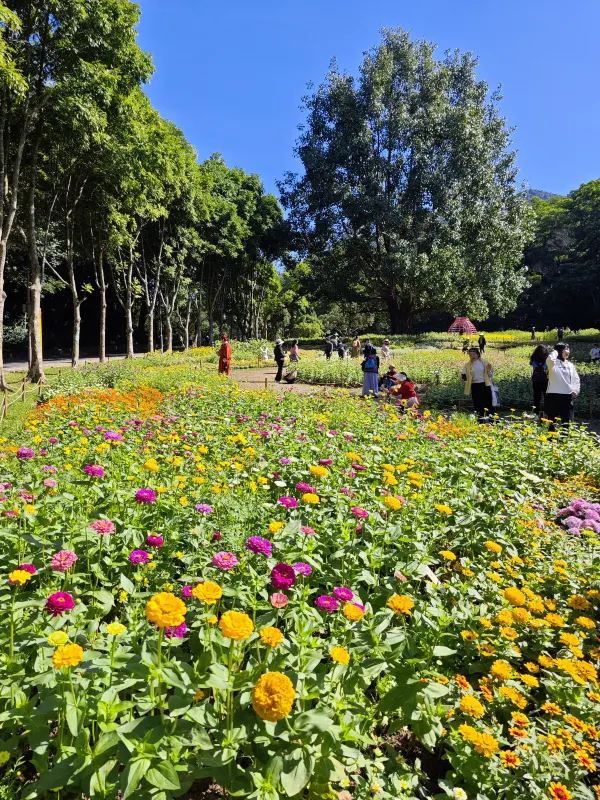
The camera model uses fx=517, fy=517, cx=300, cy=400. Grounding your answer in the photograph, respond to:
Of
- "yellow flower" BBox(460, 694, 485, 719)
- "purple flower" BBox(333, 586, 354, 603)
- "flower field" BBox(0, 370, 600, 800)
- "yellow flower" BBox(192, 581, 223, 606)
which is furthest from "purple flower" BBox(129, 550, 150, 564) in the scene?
"yellow flower" BBox(460, 694, 485, 719)

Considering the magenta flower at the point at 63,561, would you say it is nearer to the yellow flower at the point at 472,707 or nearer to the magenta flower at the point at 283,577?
the magenta flower at the point at 283,577

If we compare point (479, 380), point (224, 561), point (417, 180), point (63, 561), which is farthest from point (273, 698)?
point (417, 180)

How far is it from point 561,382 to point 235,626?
301 inches

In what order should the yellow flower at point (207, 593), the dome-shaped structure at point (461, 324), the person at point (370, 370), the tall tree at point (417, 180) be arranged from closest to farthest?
the yellow flower at point (207, 593) → the person at point (370, 370) → the tall tree at point (417, 180) → the dome-shaped structure at point (461, 324)

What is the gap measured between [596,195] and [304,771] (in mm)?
62717

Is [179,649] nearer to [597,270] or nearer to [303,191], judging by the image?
[303,191]

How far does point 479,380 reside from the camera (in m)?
9.59

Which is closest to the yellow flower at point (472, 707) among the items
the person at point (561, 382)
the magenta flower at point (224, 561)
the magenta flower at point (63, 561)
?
the magenta flower at point (224, 561)

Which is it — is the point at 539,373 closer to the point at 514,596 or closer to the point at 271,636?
the point at 514,596

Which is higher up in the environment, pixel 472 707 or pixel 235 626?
pixel 235 626

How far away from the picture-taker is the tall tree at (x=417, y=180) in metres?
32.1

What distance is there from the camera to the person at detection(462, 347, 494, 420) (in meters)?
9.55

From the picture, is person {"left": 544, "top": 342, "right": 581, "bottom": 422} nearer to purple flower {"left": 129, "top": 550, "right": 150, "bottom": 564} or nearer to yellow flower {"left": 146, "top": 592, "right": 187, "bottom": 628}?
purple flower {"left": 129, "top": 550, "right": 150, "bottom": 564}

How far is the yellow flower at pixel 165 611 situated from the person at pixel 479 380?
8581 mm
